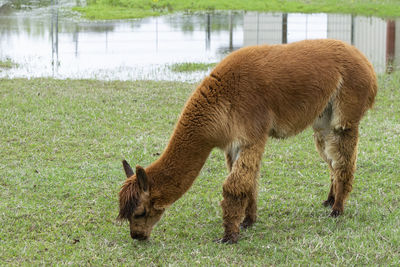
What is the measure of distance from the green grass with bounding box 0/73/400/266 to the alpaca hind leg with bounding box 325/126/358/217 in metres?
0.19

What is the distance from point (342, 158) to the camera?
5496mm

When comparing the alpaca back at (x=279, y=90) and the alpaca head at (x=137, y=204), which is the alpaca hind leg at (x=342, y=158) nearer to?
the alpaca back at (x=279, y=90)

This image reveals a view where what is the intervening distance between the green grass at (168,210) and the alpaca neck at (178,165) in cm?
55

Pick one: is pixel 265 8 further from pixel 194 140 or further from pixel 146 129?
pixel 194 140

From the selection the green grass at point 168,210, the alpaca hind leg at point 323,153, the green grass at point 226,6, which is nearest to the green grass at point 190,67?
the green grass at point 168,210

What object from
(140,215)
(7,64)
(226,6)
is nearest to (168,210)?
(140,215)

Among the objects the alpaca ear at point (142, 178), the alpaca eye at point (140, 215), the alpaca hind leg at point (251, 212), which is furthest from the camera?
the alpaca hind leg at point (251, 212)

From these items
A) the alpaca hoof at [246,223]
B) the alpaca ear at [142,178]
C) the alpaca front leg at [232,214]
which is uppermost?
the alpaca ear at [142,178]

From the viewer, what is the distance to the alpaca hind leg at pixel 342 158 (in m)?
5.46

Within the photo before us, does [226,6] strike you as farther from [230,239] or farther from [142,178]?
[142,178]

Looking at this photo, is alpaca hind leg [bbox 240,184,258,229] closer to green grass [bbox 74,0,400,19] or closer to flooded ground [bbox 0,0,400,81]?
flooded ground [bbox 0,0,400,81]

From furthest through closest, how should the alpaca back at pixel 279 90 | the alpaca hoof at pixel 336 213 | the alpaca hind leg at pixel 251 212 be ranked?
1. the alpaca hoof at pixel 336 213
2. the alpaca hind leg at pixel 251 212
3. the alpaca back at pixel 279 90

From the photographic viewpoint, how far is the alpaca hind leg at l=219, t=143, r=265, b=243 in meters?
4.84

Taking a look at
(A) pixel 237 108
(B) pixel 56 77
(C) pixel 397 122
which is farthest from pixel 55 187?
(B) pixel 56 77
